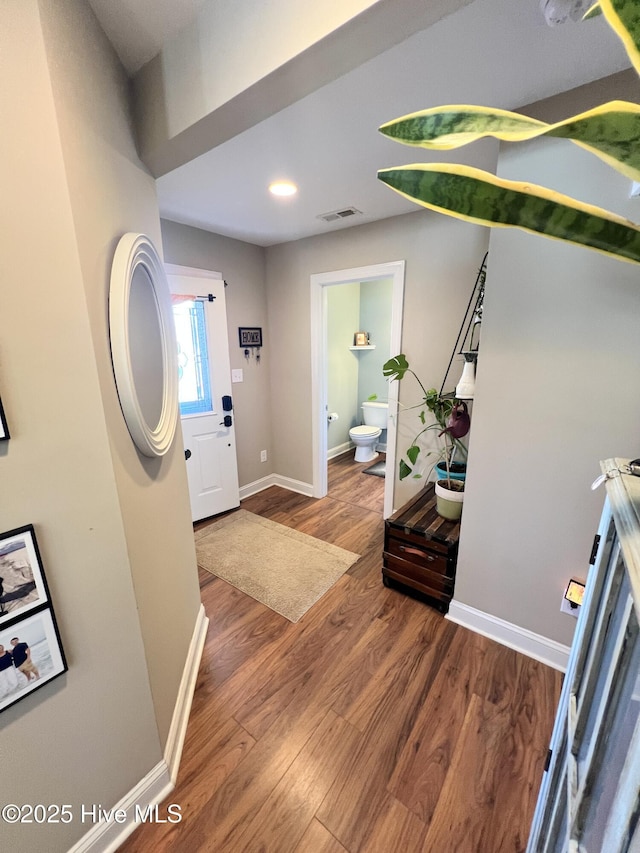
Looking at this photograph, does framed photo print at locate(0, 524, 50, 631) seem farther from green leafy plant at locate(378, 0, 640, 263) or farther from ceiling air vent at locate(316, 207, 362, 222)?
ceiling air vent at locate(316, 207, 362, 222)

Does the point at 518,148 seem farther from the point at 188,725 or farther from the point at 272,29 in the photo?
the point at 188,725

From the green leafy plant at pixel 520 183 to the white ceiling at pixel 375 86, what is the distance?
0.87m

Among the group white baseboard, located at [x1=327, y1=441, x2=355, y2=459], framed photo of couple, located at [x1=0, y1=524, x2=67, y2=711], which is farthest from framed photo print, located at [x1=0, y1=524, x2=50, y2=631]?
white baseboard, located at [x1=327, y1=441, x2=355, y2=459]

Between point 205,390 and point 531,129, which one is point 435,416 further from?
point 531,129

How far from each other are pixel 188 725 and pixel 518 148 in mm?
2583

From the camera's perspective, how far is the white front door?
2.58 m

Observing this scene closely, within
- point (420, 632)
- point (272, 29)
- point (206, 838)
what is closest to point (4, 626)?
point (206, 838)

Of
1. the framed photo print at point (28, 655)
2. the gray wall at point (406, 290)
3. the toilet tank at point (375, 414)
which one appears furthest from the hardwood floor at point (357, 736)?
the toilet tank at point (375, 414)

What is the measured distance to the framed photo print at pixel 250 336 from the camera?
3066 millimetres

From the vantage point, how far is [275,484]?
3.66 m

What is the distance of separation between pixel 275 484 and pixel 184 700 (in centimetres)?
232

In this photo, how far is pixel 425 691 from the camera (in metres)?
1.48

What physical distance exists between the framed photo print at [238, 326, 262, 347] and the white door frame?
1.85 ft

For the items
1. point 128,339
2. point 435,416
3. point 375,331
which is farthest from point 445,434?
point 375,331
